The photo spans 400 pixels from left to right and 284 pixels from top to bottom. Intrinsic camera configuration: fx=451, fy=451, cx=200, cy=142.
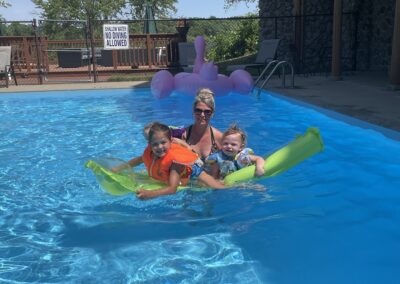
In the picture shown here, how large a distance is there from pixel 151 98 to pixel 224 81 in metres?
1.95

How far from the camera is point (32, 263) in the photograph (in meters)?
2.92

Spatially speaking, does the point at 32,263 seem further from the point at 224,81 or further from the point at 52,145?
the point at 224,81

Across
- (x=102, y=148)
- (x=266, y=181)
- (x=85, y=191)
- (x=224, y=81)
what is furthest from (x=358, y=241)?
(x=224, y=81)

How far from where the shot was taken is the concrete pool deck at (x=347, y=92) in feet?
20.9

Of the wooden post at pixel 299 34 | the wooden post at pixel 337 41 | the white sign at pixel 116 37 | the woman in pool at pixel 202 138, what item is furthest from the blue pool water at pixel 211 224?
the wooden post at pixel 299 34

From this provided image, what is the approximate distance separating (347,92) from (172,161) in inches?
253

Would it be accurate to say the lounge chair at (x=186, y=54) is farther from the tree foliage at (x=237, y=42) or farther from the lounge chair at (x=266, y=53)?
the tree foliage at (x=237, y=42)

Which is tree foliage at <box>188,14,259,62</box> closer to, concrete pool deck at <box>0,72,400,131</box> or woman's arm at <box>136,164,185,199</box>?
concrete pool deck at <box>0,72,400,131</box>

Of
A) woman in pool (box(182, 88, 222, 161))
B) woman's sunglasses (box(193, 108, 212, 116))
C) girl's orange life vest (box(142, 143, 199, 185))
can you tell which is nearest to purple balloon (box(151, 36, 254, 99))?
woman in pool (box(182, 88, 222, 161))

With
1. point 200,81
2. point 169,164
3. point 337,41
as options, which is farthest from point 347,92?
point 169,164

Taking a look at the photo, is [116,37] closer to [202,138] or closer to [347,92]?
[347,92]

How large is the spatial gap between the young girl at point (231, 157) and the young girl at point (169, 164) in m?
0.18

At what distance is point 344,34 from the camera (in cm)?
1404

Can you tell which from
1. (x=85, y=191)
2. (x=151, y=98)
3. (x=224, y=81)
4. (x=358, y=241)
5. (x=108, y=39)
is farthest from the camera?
(x=108, y=39)
